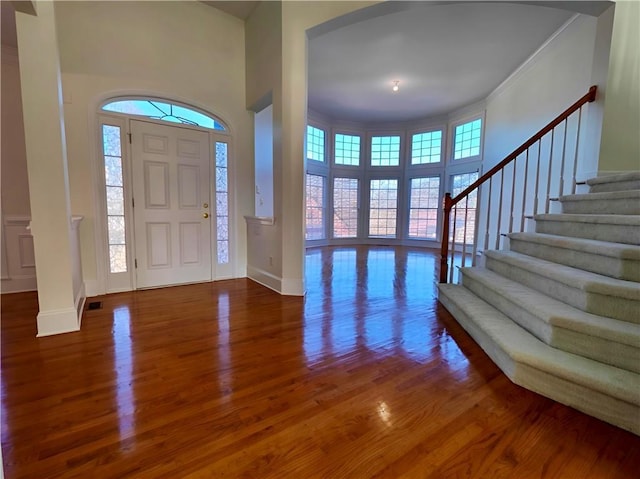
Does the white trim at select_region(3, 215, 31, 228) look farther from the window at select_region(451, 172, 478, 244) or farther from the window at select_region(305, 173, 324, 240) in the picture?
the window at select_region(451, 172, 478, 244)

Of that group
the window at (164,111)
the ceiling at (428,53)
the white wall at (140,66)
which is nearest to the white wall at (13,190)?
the white wall at (140,66)

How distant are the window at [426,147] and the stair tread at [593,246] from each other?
544 cm

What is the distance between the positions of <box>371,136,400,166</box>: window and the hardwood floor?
6200 mm

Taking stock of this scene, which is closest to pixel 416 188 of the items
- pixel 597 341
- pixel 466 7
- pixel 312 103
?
pixel 312 103

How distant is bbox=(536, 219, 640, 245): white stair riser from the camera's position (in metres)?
2.00

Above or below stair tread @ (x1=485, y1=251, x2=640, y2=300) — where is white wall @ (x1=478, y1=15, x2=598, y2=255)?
above

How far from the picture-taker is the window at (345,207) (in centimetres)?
818

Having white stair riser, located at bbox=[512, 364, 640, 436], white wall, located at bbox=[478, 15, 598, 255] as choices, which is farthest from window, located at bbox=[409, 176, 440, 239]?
white stair riser, located at bbox=[512, 364, 640, 436]

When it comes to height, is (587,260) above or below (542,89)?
below

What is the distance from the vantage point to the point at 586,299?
1.80 metres

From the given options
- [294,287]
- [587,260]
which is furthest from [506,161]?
[294,287]

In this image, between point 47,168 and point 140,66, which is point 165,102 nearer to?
point 140,66

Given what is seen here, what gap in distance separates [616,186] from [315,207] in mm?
5807

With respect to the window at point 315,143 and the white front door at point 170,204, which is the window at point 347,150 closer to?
the window at point 315,143
